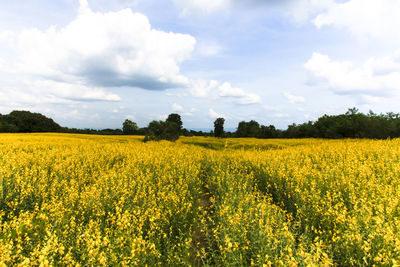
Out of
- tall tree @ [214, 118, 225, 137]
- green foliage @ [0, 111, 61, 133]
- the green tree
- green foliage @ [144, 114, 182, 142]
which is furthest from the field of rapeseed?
the green tree

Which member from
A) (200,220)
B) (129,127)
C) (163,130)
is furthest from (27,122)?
(200,220)

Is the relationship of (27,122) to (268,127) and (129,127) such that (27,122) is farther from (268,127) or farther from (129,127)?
(268,127)

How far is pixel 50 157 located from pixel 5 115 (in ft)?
181

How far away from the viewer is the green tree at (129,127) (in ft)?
207

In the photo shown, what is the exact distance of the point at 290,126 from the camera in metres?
65.2

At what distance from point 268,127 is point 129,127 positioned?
4867 cm

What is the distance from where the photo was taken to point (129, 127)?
6431 cm

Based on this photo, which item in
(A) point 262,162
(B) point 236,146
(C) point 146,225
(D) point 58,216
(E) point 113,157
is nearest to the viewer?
(D) point 58,216

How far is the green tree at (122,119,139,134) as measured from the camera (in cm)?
6312

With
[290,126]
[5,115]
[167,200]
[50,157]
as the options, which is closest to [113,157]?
[50,157]

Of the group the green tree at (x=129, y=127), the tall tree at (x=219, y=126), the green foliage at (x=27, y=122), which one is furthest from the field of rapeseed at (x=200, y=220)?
the green tree at (x=129, y=127)

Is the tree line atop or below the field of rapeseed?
atop

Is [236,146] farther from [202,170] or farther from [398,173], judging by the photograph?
[398,173]

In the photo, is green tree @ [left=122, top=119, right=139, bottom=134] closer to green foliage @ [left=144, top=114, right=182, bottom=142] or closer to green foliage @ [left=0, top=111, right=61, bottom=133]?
green foliage @ [left=0, top=111, right=61, bottom=133]
